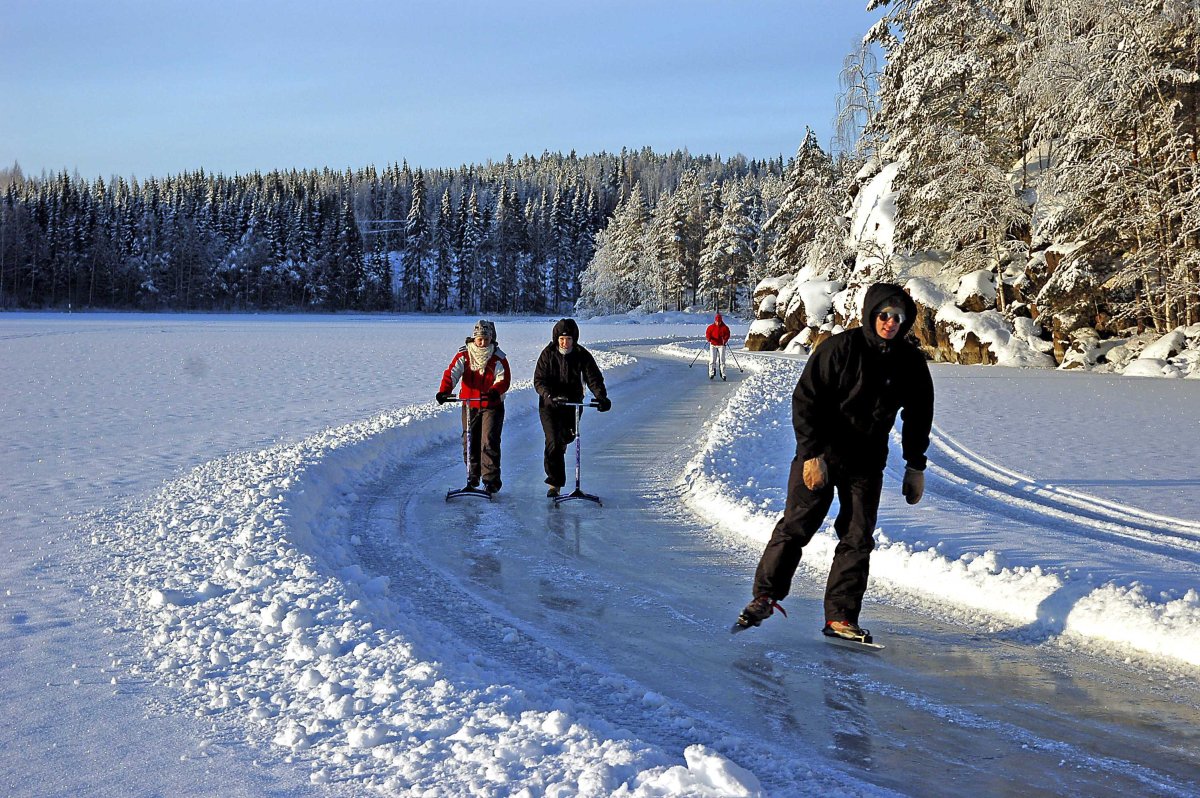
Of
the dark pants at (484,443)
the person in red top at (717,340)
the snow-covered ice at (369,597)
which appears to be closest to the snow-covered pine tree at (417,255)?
the person in red top at (717,340)

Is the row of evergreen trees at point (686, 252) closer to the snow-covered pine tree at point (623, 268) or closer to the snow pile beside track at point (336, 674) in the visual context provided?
the snow-covered pine tree at point (623, 268)

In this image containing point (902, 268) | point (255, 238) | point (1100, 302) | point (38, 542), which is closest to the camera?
point (38, 542)

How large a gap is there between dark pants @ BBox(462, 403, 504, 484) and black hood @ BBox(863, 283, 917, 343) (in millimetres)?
5640

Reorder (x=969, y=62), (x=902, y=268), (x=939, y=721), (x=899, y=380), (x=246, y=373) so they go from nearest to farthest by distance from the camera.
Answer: (x=939, y=721), (x=899, y=380), (x=246, y=373), (x=969, y=62), (x=902, y=268)

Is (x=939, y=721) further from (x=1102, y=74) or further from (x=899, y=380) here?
(x=1102, y=74)

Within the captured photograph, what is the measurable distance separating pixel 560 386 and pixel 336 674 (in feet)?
19.3

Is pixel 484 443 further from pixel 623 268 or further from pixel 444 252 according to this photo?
pixel 444 252

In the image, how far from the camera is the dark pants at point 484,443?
393 inches

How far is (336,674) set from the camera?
4.48 metres

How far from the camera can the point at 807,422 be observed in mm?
5133

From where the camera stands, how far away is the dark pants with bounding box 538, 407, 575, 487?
9.95 m

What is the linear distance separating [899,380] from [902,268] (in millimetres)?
32115

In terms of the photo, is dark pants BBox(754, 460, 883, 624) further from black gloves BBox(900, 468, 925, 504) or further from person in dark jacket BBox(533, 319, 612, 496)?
person in dark jacket BBox(533, 319, 612, 496)

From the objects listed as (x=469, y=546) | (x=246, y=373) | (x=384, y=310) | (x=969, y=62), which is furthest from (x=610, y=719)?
(x=384, y=310)
